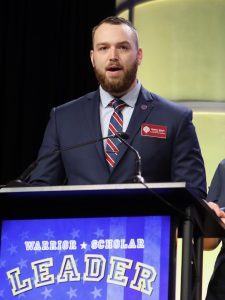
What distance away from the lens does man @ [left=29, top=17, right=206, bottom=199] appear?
2812 millimetres

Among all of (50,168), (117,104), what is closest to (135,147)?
(117,104)

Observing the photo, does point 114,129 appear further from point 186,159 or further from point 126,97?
point 186,159

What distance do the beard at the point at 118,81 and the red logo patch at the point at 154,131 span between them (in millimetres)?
186

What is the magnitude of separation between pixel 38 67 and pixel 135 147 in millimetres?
2240

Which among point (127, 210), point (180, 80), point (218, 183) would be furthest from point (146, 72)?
point (127, 210)

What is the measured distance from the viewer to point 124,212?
219 cm

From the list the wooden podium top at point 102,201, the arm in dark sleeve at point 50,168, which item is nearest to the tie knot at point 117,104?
the arm in dark sleeve at point 50,168

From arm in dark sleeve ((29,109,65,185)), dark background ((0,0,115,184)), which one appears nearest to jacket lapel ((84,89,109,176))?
arm in dark sleeve ((29,109,65,185))

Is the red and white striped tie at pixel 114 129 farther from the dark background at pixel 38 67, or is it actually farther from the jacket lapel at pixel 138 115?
the dark background at pixel 38 67

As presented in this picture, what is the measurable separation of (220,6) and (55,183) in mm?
2466

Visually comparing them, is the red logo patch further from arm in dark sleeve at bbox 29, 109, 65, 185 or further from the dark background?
the dark background

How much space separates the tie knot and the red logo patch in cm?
15

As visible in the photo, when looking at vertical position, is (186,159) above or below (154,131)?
below

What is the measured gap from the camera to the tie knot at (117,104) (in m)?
2.94
